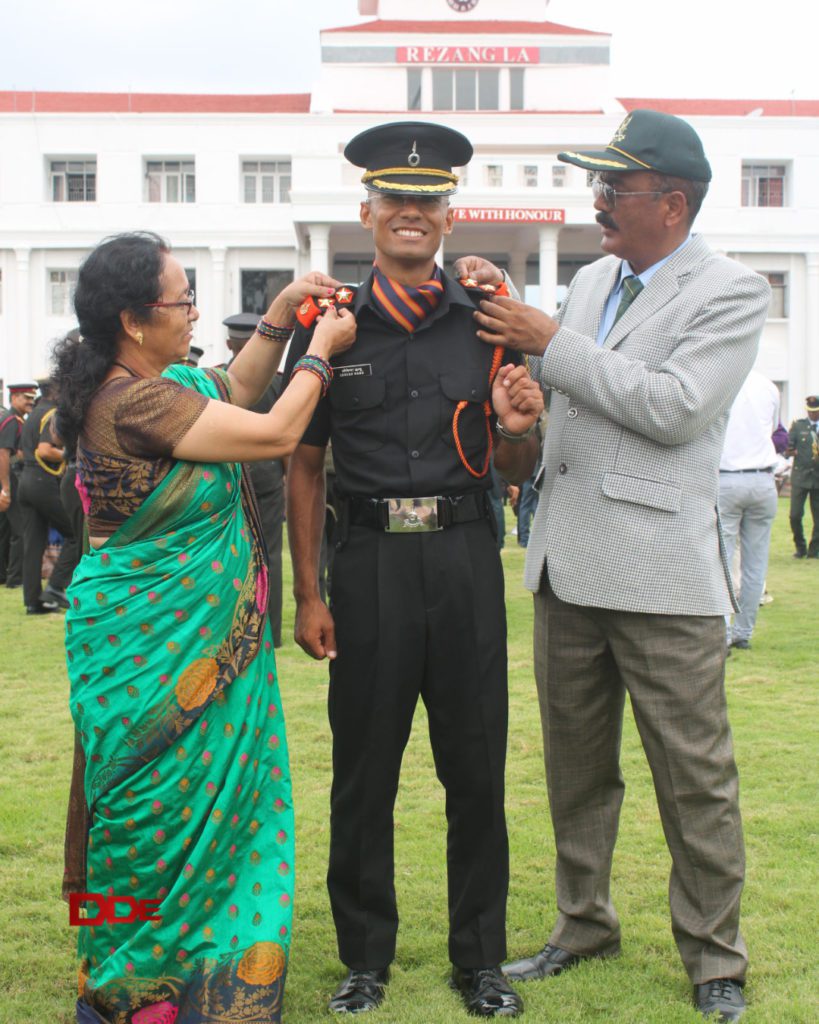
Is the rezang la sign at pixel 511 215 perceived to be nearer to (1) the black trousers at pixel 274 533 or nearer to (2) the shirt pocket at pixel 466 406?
(1) the black trousers at pixel 274 533

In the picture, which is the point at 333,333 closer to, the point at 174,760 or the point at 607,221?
the point at 607,221

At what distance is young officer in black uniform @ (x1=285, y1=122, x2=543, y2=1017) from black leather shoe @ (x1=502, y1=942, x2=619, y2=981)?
170 millimetres

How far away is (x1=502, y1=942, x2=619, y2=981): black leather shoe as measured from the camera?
3.60m

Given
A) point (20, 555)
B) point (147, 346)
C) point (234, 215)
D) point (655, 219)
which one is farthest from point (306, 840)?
point (234, 215)

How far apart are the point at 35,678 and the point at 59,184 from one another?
37.7m

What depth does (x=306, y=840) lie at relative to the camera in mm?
4812

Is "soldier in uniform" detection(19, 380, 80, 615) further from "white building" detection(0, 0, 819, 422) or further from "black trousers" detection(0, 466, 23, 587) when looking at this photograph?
"white building" detection(0, 0, 819, 422)

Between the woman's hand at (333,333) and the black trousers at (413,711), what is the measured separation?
1.74ft

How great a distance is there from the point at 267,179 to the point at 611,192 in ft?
132

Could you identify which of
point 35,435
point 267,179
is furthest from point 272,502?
point 267,179

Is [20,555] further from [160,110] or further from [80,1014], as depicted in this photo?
[160,110]

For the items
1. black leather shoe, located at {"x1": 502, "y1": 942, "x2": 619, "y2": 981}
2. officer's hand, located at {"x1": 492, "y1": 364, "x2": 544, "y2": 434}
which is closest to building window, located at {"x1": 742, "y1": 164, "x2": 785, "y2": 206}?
officer's hand, located at {"x1": 492, "y1": 364, "x2": 544, "y2": 434}

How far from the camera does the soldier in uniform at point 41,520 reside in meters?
10.5

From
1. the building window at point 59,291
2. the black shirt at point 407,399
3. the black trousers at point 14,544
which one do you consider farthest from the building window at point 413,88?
the black shirt at point 407,399
